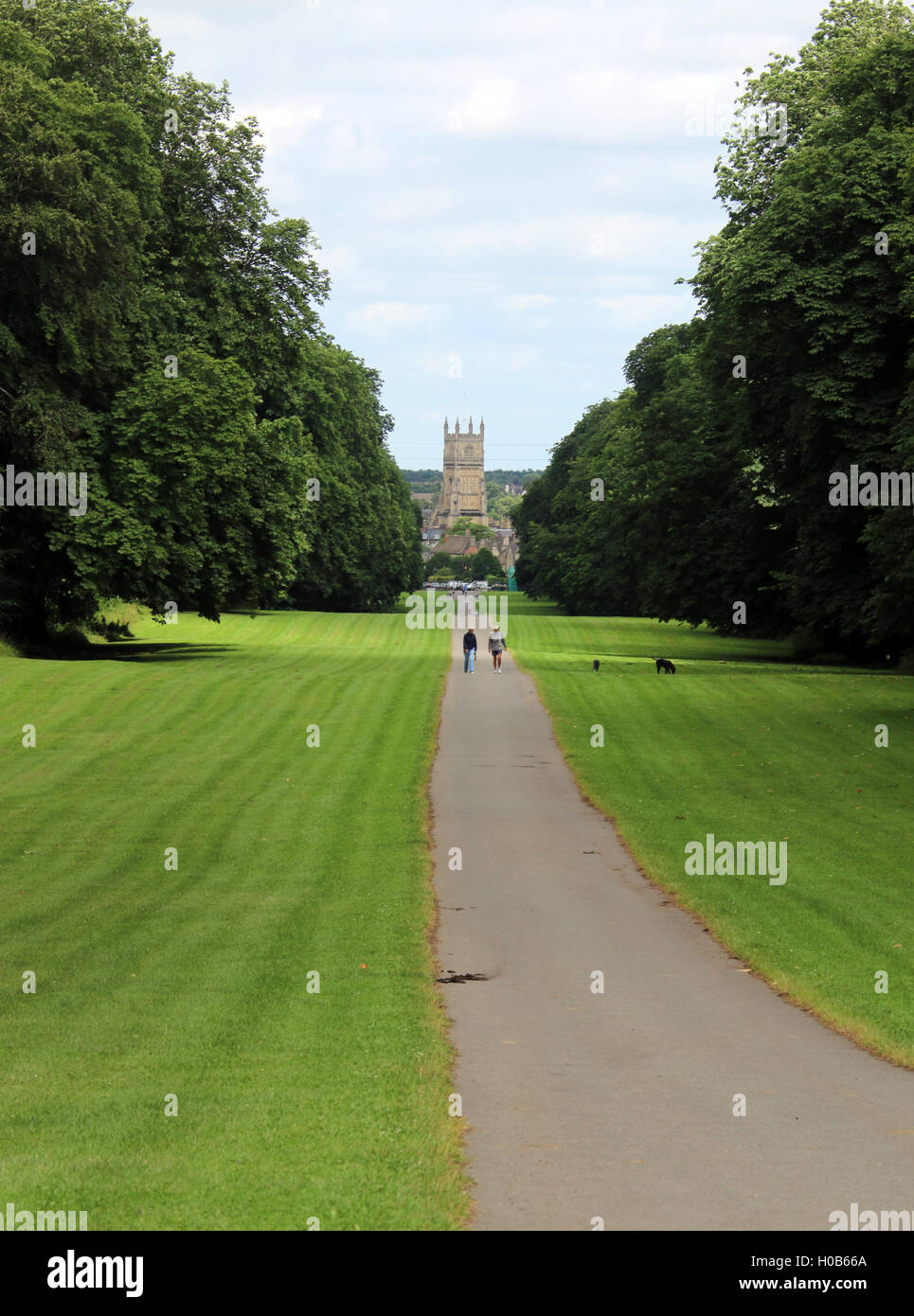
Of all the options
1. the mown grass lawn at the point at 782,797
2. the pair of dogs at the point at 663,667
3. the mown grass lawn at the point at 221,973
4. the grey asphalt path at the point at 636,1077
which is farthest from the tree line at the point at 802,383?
the grey asphalt path at the point at 636,1077

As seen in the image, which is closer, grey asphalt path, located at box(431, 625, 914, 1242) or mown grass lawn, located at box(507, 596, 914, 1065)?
grey asphalt path, located at box(431, 625, 914, 1242)

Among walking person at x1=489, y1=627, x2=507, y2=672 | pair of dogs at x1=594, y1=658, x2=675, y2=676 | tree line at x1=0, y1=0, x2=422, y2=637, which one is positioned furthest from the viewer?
walking person at x1=489, y1=627, x2=507, y2=672

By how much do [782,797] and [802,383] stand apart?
17.5m

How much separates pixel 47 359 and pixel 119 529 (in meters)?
5.70

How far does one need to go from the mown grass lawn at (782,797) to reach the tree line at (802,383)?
139 inches

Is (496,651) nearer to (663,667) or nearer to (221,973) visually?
(663,667)

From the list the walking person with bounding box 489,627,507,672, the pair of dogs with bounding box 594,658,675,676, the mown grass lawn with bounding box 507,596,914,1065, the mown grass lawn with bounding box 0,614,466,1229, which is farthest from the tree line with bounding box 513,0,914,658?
the mown grass lawn with bounding box 0,614,466,1229

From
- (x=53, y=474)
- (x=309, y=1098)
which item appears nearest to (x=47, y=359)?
(x=53, y=474)

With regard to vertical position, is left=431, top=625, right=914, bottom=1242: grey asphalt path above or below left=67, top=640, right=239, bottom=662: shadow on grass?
below

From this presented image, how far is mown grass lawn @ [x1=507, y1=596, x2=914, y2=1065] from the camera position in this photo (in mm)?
12430

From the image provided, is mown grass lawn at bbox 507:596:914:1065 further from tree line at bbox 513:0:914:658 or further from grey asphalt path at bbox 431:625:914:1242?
tree line at bbox 513:0:914:658

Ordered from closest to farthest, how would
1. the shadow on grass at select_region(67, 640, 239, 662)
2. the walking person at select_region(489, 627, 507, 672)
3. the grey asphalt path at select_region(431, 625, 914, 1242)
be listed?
the grey asphalt path at select_region(431, 625, 914, 1242) < the walking person at select_region(489, 627, 507, 672) < the shadow on grass at select_region(67, 640, 239, 662)

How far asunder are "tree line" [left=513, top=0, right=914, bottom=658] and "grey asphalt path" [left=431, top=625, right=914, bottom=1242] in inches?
687
